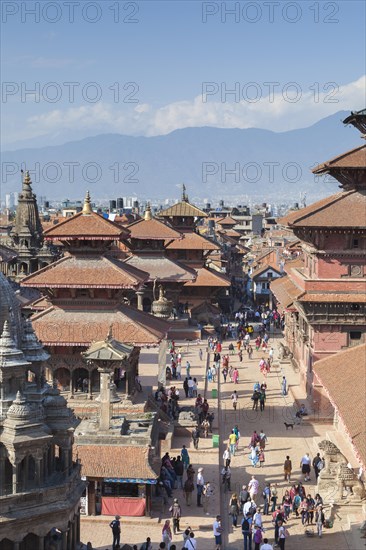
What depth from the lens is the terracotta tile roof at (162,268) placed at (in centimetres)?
5003

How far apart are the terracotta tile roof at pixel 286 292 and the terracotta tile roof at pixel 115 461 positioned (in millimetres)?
12295

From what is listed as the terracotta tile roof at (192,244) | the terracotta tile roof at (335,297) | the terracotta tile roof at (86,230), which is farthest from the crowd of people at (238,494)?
the terracotta tile roof at (192,244)

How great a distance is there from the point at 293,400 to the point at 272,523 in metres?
13.8

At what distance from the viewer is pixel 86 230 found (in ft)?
95.5

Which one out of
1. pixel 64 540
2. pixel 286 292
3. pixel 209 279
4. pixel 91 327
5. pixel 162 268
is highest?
pixel 162 268

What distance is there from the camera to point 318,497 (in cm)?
2148

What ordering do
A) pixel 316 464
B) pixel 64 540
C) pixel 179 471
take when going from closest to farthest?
pixel 64 540, pixel 179 471, pixel 316 464

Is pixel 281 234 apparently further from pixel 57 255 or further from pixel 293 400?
pixel 293 400

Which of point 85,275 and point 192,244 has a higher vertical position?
point 192,244

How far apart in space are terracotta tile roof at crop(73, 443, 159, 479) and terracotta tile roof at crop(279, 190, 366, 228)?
43.9 ft

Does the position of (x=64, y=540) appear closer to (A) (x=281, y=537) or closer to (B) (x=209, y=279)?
(A) (x=281, y=537)

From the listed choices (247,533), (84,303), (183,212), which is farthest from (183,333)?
(247,533)

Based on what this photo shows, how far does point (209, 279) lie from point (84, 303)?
27.6 metres

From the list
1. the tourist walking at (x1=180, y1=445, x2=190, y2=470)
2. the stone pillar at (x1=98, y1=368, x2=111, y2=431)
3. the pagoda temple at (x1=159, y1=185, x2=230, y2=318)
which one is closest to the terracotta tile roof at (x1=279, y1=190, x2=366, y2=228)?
the tourist walking at (x1=180, y1=445, x2=190, y2=470)
